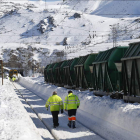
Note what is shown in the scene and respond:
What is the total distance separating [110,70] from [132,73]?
3807 mm

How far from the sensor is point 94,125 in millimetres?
14148

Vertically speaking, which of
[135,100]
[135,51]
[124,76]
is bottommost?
[135,100]

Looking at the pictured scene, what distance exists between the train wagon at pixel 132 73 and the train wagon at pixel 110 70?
1.80 meters

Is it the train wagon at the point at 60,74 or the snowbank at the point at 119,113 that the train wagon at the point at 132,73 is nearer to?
the snowbank at the point at 119,113

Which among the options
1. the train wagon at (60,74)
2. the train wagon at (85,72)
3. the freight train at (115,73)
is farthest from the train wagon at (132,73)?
the train wagon at (60,74)

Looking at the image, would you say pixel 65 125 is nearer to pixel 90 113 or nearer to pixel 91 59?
pixel 90 113

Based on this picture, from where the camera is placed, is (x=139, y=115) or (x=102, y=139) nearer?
(x=139, y=115)

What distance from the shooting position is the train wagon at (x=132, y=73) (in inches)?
600

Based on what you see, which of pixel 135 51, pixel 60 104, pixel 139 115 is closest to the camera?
pixel 139 115

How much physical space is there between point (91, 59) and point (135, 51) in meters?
10.7

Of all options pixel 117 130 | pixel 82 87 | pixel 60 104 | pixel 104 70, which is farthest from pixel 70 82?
pixel 117 130

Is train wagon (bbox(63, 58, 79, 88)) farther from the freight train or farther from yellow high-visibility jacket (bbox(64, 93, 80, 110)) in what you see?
yellow high-visibility jacket (bbox(64, 93, 80, 110))

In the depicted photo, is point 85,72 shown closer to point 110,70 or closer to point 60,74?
point 110,70

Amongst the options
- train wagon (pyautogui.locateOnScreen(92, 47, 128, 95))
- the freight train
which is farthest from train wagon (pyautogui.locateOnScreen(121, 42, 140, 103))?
train wagon (pyautogui.locateOnScreen(92, 47, 128, 95))
